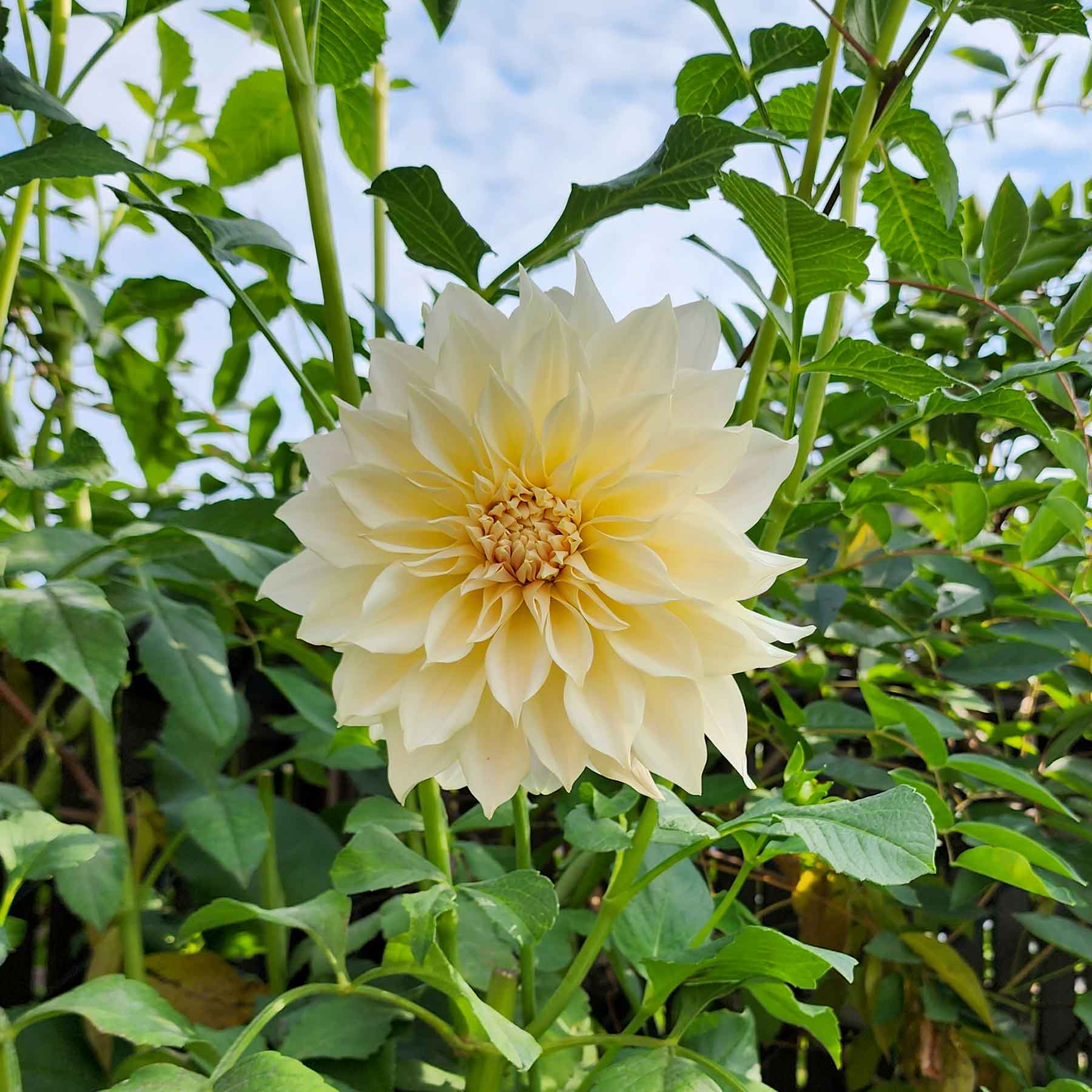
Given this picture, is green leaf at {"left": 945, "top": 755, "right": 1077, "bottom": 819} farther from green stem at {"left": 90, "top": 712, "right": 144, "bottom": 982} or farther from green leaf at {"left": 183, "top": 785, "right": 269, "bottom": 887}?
green stem at {"left": 90, "top": 712, "right": 144, "bottom": 982}

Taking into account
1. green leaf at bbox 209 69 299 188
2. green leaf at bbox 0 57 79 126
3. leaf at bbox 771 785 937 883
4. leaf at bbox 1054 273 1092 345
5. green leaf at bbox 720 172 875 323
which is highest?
green leaf at bbox 209 69 299 188

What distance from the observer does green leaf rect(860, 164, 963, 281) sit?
0.67 m

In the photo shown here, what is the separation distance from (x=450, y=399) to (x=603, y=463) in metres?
0.09

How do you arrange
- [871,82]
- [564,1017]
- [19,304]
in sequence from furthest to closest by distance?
1. [19,304]
2. [564,1017]
3. [871,82]

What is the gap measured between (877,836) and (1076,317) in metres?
0.43

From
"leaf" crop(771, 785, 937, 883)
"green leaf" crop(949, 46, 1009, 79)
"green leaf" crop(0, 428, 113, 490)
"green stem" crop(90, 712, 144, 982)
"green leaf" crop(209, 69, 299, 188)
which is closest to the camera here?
"leaf" crop(771, 785, 937, 883)

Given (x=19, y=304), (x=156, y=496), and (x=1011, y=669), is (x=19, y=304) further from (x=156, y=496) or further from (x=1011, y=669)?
(x=1011, y=669)

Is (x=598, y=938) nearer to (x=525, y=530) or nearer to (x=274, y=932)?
(x=525, y=530)

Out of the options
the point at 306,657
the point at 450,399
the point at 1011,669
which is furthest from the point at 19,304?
the point at 1011,669

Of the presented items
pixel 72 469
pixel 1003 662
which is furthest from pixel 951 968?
pixel 72 469

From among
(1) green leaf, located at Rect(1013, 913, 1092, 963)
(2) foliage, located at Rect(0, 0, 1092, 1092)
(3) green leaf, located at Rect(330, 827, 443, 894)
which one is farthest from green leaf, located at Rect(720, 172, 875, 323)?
(1) green leaf, located at Rect(1013, 913, 1092, 963)

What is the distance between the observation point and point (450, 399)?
0.47 metres

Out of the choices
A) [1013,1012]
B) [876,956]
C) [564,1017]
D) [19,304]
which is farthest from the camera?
[1013,1012]

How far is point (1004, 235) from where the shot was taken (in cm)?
72
